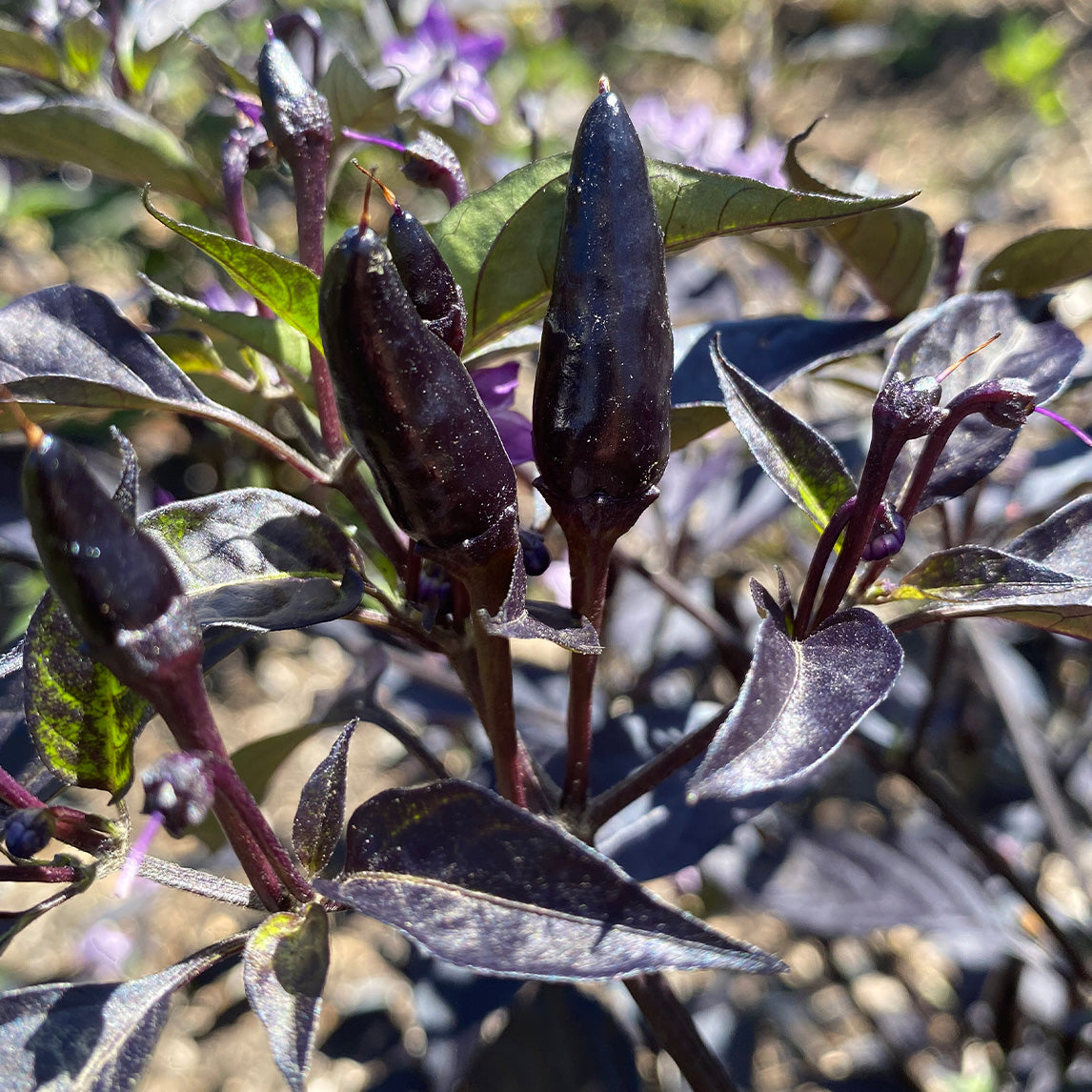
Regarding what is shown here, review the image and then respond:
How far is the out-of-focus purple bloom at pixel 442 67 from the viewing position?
981 mm

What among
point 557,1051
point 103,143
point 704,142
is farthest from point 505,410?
point 704,142

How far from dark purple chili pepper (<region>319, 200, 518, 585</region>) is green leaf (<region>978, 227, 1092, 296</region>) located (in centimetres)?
48

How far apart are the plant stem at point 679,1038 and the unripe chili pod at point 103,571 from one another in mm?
393

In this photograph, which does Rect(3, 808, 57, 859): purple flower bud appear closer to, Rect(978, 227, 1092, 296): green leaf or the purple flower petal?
the purple flower petal

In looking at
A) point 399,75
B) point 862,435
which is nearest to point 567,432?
point 399,75

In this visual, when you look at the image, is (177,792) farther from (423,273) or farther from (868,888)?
(868,888)

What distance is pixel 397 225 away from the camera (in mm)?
443

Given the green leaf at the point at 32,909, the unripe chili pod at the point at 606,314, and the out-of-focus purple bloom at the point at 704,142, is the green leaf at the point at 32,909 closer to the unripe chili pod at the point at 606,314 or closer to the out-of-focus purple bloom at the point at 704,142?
the unripe chili pod at the point at 606,314

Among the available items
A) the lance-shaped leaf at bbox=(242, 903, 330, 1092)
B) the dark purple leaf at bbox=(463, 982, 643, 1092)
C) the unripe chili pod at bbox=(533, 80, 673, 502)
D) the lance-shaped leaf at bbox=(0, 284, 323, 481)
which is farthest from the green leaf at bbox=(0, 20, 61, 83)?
the dark purple leaf at bbox=(463, 982, 643, 1092)

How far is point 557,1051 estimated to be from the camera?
1102mm

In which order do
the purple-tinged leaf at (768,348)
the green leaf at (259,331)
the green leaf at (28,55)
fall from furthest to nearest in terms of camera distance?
the green leaf at (28,55)
the purple-tinged leaf at (768,348)
the green leaf at (259,331)

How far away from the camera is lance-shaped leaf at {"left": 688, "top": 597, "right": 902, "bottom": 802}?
407mm

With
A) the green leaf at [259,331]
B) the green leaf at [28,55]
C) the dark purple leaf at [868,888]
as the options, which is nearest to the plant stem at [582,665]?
the green leaf at [259,331]

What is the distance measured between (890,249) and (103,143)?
0.57 metres
